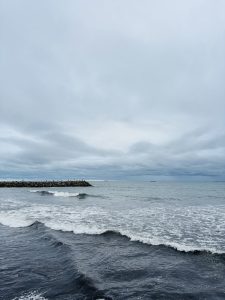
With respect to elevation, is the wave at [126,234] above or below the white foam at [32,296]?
above

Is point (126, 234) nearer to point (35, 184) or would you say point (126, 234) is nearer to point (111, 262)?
point (111, 262)

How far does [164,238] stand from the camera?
1492cm

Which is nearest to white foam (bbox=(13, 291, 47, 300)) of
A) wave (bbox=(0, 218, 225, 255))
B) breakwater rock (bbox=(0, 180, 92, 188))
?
wave (bbox=(0, 218, 225, 255))

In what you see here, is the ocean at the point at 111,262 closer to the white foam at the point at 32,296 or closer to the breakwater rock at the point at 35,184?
the white foam at the point at 32,296

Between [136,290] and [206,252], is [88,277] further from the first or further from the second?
[206,252]

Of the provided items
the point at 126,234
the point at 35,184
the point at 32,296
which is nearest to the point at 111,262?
the point at 32,296

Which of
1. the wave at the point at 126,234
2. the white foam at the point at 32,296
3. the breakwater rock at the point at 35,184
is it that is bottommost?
the white foam at the point at 32,296

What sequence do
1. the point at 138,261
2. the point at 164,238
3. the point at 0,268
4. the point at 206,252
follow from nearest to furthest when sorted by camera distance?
the point at 0,268 < the point at 138,261 < the point at 206,252 < the point at 164,238

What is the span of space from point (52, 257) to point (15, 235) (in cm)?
517

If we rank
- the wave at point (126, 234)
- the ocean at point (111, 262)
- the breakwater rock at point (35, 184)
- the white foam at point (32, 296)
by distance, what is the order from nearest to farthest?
the white foam at point (32, 296), the ocean at point (111, 262), the wave at point (126, 234), the breakwater rock at point (35, 184)

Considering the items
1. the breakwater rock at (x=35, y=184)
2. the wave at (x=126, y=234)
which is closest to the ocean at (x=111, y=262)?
the wave at (x=126, y=234)

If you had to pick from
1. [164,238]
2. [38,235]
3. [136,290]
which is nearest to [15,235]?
[38,235]

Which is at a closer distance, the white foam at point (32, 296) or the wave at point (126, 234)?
the white foam at point (32, 296)

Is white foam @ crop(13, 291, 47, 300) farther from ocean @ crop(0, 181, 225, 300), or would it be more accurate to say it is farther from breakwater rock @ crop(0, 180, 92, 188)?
breakwater rock @ crop(0, 180, 92, 188)
